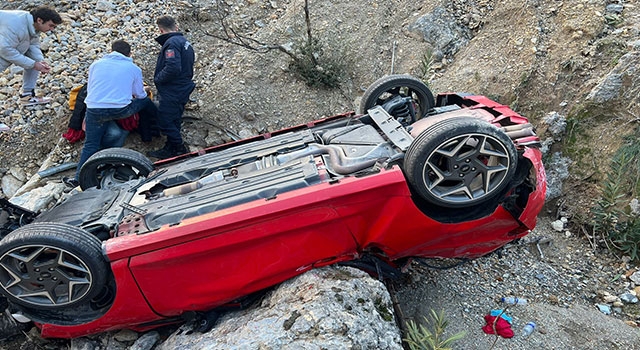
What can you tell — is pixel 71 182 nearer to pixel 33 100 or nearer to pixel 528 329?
pixel 33 100

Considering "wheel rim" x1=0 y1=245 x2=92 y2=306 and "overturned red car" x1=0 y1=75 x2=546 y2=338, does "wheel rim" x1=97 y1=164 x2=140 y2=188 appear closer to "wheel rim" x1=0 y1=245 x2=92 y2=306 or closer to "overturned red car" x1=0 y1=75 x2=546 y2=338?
"overturned red car" x1=0 y1=75 x2=546 y2=338

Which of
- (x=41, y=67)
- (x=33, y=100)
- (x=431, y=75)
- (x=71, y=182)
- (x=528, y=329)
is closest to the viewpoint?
(x=528, y=329)

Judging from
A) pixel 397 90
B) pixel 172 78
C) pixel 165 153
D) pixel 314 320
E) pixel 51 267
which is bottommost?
pixel 165 153

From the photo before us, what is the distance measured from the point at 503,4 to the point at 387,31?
5.17 ft

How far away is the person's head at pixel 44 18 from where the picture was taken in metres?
A: 5.09

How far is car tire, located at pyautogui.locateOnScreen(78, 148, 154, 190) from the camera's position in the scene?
13.4ft

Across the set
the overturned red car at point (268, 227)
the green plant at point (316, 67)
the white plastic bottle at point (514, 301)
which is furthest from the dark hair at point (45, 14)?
the white plastic bottle at point (514, 301)

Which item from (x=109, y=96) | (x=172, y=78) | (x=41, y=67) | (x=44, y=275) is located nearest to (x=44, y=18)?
(x=41, y=67)

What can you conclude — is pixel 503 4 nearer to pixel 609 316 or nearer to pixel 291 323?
pixel 609 316

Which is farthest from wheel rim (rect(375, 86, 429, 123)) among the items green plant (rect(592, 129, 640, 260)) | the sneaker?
the sneaker

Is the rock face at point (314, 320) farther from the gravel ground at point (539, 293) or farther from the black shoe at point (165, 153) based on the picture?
the black shoe at point (165, 153)

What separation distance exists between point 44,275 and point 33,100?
3.58 metres

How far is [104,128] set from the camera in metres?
5.07

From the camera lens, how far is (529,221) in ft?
10.5
